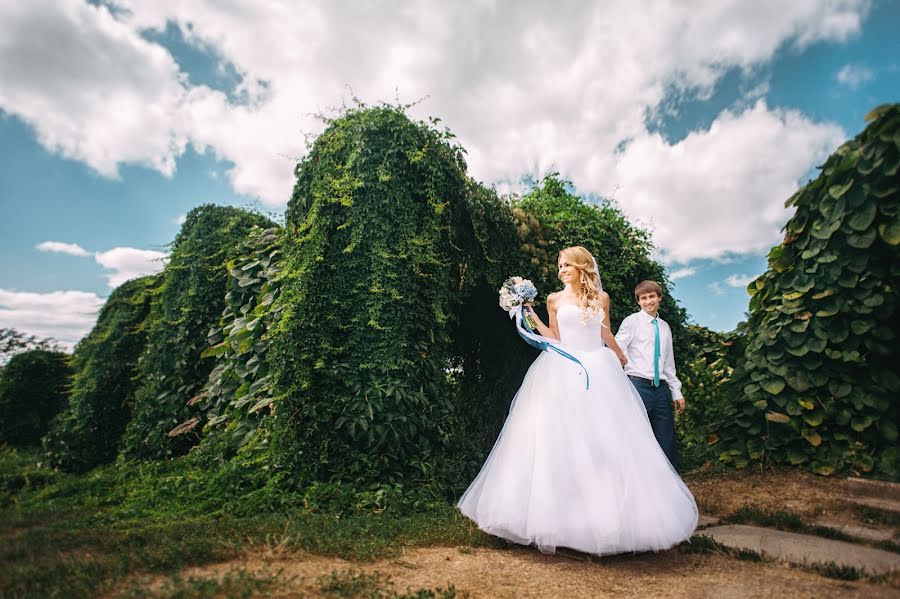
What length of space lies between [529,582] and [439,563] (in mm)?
569

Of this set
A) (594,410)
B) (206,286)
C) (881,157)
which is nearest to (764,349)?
(881,157)

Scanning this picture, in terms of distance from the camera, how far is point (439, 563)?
3260 mm

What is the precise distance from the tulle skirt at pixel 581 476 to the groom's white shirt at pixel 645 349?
3.76ft

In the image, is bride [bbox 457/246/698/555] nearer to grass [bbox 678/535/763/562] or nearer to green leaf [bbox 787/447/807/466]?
grass [bbox 678/535/763/562]

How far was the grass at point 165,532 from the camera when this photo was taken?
8.04 feet

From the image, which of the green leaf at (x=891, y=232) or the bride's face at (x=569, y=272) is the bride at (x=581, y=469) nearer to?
the bride's face at (x=569, y=272)

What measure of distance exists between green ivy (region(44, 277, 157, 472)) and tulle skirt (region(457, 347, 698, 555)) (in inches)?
246

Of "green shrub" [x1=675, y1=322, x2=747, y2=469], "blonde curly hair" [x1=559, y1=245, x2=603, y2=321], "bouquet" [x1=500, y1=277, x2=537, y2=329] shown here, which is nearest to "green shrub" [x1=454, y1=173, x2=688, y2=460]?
"green shrub" [x1=675, y1=322, x2=747, y2=469]

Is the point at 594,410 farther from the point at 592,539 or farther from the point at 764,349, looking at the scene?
the point at 764,349

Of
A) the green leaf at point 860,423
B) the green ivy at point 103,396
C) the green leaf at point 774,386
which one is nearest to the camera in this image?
the green leaf at point 860,423

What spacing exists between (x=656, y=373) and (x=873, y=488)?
186 cm

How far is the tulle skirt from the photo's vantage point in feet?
10.9

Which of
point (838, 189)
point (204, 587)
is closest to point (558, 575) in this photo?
point (204, 587)

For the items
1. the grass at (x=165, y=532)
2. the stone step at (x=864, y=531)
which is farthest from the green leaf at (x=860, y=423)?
the grass at (x=165, y=532)
